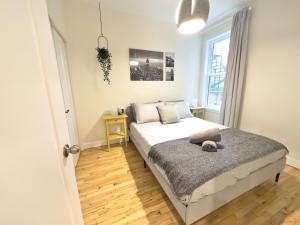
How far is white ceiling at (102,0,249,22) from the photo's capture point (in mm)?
2325

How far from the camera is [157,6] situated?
2.43m

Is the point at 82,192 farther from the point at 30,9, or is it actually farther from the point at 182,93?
the point at 182,93

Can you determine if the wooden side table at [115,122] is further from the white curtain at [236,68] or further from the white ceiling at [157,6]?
the white curtain at [236,68]

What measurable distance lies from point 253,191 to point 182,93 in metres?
2.43

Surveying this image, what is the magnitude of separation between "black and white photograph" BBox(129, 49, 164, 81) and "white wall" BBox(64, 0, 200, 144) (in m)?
0.10

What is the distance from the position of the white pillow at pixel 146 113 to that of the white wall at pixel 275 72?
5.81 ft

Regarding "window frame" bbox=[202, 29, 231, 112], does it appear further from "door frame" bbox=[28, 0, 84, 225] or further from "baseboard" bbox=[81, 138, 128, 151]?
"door frame" bbox=[28, 0, 84, 225]

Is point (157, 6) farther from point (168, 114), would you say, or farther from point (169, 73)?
point (168, 114)

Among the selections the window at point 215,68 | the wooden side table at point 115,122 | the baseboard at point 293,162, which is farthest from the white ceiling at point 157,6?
the baseboard at point 293,162

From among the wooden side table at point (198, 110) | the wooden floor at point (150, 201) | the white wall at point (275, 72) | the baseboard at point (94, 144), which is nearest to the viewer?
the wooden floor at point (150, 201)

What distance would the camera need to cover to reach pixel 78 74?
8.21ft

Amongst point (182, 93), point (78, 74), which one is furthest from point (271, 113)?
point (78, 74)

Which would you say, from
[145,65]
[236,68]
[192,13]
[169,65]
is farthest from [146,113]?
[236,68]

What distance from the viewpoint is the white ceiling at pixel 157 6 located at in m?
2.32
